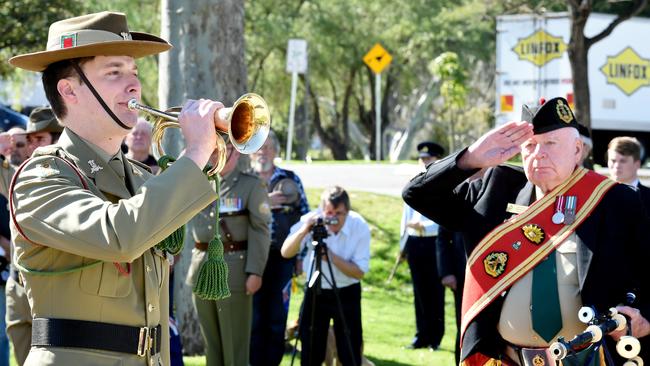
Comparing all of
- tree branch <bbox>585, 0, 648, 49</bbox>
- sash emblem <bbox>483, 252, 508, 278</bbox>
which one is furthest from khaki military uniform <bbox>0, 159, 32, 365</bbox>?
tree branch <bbox>585, 0, 648, 49</bbox>

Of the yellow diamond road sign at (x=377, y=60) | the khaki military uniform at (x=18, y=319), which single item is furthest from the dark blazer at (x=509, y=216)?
the yellow diamond road sign at (x=377, y=60)

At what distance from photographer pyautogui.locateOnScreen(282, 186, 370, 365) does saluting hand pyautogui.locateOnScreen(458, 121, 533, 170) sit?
Result: 12.7ft

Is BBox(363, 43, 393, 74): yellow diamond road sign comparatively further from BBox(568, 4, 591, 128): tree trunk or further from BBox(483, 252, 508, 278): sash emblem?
BBox(483, 252, 508, 278): sash emblem

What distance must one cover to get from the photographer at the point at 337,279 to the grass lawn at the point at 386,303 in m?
1.13

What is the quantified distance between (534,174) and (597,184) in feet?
1.01

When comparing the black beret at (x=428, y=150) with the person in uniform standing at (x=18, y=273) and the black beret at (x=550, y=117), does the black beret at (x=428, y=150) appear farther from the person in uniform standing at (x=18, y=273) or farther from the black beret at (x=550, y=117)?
the black beret at (x=550, y=117)

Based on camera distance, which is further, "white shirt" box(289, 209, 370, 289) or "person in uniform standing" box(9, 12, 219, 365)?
"white shirt" box(289, 209, 370, 289)

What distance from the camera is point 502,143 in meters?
4.69

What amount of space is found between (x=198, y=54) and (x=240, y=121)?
5.91 meters

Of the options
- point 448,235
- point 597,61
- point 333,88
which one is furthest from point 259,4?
point 448,235

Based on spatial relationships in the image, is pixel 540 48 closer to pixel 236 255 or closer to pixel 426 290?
pixel 426 290

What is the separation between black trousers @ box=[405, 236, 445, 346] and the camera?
36.0ft

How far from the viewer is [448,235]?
397 inches

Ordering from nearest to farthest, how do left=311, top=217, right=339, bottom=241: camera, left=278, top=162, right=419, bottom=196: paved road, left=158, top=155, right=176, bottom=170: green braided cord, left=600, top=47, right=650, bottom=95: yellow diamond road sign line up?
1. left=158, top=155, right=176, bottom=170: green braided cord
2. left=311, top=217, right=339, bottom=241: camera
3. left=278, top=162, right=419, bottom=196: paved road
4. left=600, top=47, right=650, bottom=95: yellow diamond road sign
